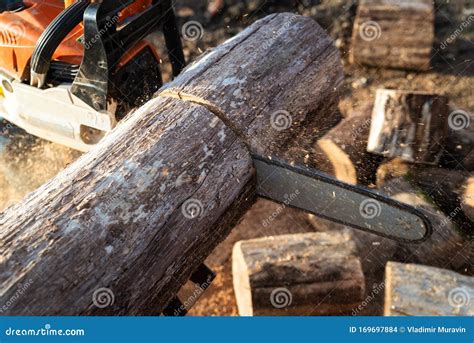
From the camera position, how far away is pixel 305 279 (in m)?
2.08

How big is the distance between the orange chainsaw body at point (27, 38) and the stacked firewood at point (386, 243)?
4.39 feet

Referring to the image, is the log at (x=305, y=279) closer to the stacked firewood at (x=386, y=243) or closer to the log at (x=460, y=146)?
the stacked firewood at (x=386, y=243)

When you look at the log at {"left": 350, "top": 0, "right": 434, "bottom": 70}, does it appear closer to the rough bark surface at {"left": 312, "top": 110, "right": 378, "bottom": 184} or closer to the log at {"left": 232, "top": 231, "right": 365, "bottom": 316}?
the rough bark surface at {"left": 312, "top": 110, "right": 378, "bottom": 184}

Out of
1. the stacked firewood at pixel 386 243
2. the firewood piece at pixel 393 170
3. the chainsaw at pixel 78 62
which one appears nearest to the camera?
the stacked firewood at pixel 386 243

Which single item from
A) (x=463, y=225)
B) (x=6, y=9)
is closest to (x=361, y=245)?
(x=463, y=225)

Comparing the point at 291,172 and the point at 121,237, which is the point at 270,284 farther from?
the point at 121,237

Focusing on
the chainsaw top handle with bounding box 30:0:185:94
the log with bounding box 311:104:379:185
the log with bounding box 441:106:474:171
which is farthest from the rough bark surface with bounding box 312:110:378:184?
the chainsaw top handle with bounding box 30:0:185:94

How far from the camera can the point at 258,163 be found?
1.89 meters

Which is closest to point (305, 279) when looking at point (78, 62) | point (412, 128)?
point (412, 128)

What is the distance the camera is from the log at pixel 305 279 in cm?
208

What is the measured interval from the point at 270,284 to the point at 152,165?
2.52 feet

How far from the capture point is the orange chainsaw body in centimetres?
272

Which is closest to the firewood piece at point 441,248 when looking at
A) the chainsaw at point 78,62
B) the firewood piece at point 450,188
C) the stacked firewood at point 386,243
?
the stacked firewood at point 386,243

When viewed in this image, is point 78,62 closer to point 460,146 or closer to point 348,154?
point 348,154
